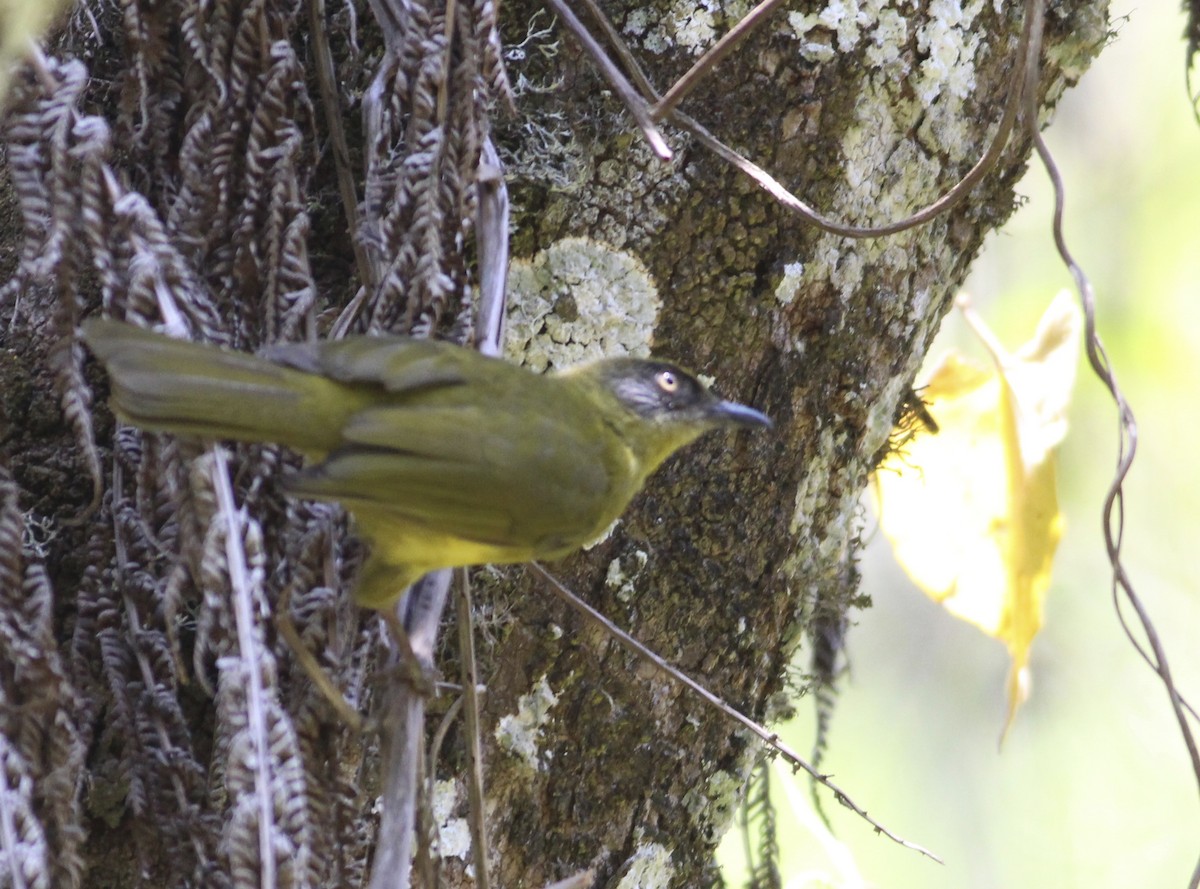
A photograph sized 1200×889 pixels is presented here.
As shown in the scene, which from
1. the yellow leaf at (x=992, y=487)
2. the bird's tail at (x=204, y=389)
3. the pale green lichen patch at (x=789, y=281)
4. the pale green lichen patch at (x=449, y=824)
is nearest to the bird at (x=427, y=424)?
the bird's tail at (x=204, y=389)

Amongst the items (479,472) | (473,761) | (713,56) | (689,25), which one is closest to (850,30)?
(689,25)

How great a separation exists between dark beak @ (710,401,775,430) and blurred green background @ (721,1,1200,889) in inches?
149

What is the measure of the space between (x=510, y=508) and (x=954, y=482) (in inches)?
47.8

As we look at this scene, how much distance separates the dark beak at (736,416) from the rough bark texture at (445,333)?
0.41 ft

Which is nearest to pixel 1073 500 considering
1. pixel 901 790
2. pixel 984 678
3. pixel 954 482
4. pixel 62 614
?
pixel 984 678

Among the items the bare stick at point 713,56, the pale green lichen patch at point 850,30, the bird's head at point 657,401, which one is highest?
the pale green lichen patch at point 850,30

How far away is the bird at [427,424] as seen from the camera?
1644 mm

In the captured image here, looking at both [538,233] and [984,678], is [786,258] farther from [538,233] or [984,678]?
[984,678]

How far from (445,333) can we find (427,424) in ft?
0.57

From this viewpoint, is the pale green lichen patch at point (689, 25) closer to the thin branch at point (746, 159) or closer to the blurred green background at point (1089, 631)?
the thin branch at point (746, 159)

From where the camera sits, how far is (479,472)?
1.99 meters

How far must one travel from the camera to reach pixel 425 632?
1866 millimetres

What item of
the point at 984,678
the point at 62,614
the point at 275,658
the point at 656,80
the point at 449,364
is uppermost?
the point at 984,678

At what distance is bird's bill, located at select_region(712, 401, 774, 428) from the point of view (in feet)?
6.87
